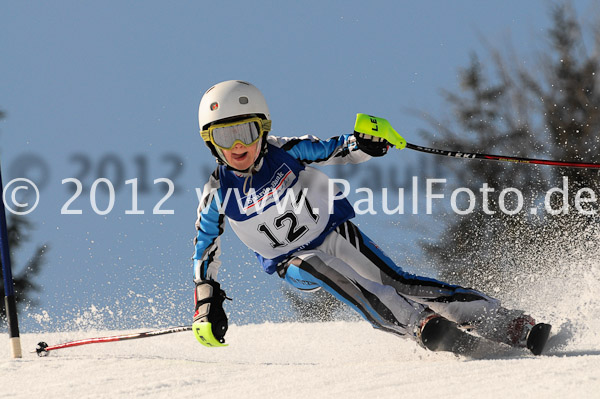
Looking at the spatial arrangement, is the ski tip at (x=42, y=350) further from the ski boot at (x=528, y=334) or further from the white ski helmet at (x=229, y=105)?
the ski boot at (x=528, y=334)

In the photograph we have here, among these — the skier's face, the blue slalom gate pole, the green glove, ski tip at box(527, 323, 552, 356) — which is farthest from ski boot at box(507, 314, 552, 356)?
the blue slalom gate pole

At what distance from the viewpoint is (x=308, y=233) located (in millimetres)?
4445

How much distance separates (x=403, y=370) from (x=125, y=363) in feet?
6.22

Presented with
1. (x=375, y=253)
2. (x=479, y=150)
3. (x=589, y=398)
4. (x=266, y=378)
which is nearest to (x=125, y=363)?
(x=266, y=378)

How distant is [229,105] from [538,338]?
232 cm

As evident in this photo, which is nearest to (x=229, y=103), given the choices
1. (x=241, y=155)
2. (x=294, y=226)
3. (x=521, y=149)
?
(x=241, y=155)

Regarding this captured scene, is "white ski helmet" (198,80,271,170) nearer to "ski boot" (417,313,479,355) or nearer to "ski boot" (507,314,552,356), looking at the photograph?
"ski boot" (417,313,479,355)

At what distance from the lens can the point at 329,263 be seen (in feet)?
13.9

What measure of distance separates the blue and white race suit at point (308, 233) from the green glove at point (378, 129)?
151 mm

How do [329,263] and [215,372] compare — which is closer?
[215,372]

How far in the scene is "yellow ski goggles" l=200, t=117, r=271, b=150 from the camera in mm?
4297

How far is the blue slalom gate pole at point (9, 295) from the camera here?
5.13m

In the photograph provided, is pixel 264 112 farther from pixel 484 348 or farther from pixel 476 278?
pixel 476 278

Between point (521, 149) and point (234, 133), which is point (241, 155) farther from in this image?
point (521, 149)
